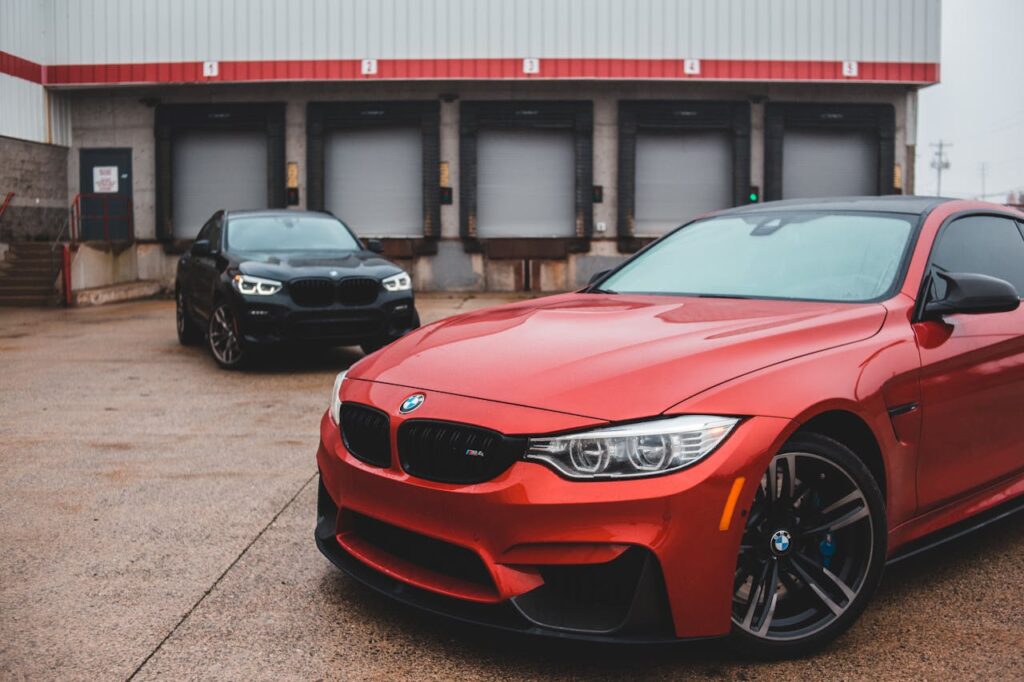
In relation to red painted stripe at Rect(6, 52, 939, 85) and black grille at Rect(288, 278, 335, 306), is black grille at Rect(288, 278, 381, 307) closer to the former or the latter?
black grille at Rect(288, 278, 335, 306)

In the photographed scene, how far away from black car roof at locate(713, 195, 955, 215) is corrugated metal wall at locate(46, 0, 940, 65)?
60.0 ft

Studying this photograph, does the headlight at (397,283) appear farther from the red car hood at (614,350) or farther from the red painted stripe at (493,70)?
the red painted stripe at (493,70)

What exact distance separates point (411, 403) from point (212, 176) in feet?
71.4

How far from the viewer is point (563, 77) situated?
22.1 meters

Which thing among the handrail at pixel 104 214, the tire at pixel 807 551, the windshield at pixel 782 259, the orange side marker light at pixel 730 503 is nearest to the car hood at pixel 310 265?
the windshield at pixel 782 259

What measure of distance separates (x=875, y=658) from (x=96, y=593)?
274 cm

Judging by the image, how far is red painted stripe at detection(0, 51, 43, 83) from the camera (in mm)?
21172

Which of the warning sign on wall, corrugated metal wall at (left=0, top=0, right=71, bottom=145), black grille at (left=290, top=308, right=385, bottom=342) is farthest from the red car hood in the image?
the warning sign on wall

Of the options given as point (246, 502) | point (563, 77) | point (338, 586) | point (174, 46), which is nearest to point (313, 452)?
point (246, 502)

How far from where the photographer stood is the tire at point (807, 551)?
3.00 meters

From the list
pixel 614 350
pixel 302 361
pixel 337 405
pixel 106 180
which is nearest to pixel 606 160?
pixel 106 180

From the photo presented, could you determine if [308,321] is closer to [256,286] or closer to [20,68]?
[256,286]

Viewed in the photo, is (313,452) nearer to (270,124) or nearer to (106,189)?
(270,124)

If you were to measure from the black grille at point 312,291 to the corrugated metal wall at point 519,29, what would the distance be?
1369 centimetres
